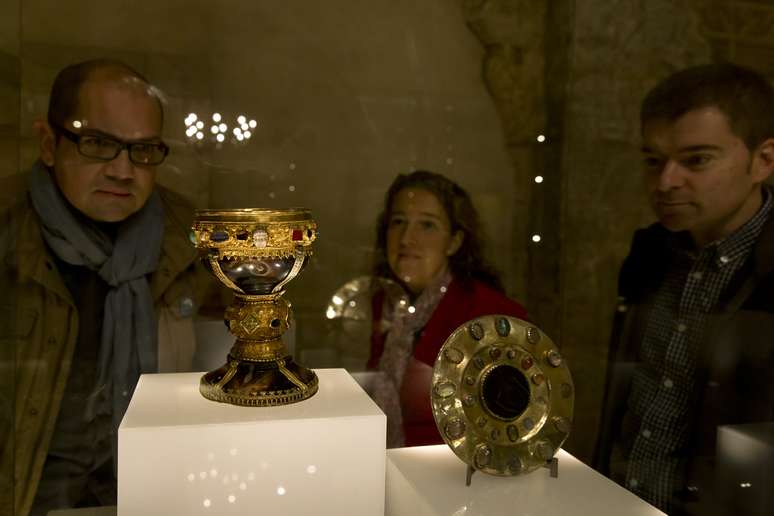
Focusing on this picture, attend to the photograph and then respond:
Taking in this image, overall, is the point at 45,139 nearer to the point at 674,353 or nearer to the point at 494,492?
the point at 494,492

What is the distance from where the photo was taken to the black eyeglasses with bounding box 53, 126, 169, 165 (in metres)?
2.43

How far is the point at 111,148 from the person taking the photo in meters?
2.45

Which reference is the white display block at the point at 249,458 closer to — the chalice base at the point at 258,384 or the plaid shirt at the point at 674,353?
the chalice base at the point at 258,384

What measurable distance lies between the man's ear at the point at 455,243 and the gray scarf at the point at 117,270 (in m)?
1.06

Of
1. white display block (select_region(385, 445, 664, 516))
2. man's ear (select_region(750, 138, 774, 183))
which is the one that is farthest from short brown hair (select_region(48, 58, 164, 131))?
man's ear (select_region(750, 138, 774, 183))

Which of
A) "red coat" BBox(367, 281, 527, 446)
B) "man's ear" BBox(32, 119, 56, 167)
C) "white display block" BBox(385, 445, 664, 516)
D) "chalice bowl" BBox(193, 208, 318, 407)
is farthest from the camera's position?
"red coat" BBox(367, 281, 527, 446)

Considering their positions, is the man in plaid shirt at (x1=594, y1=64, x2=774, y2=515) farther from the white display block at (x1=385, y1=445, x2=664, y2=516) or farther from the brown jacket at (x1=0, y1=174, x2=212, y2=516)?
the brown jacket at (x1=0, y1=174, x2=212, y2=516)

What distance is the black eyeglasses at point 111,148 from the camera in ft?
7.98

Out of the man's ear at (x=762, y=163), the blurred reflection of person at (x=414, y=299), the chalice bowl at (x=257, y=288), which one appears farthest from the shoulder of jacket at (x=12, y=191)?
the man's ear at (x=762, y=163)

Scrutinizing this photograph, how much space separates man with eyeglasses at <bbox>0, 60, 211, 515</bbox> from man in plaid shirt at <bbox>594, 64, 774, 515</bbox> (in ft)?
5.46

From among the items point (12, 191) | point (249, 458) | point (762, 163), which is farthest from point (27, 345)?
point (762, 163)

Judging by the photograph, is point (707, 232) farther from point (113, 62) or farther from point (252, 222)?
point (113, 62)

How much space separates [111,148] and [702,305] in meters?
2.10

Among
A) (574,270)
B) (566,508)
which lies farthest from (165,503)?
(574,270)
